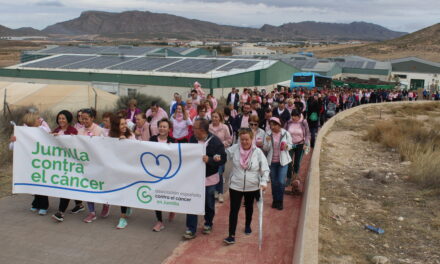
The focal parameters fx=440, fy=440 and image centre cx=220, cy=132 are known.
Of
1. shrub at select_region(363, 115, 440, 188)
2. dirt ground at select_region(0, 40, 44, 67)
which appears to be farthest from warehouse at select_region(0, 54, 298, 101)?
dirt ground at select_region(0, 40, 44, 67)

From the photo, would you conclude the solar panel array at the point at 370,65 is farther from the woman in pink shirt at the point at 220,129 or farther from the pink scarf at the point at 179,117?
the woman in pink shirt at the point at 220,129

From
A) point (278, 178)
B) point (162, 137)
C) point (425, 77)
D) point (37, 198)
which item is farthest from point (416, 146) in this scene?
point (425, 77)

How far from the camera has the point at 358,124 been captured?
2080cm

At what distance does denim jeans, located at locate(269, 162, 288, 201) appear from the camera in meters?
7.51

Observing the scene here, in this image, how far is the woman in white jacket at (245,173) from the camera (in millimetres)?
5996

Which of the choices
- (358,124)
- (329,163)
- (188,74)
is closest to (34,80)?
(188,74)

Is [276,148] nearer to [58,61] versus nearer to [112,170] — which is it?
[112,170]

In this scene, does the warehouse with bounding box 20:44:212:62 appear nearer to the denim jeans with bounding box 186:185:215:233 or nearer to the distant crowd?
the distant crowd

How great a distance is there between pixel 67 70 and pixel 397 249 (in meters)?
29.9

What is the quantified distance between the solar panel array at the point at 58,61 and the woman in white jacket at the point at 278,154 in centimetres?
2975

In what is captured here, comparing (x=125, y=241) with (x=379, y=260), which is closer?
(x=379, y=260)

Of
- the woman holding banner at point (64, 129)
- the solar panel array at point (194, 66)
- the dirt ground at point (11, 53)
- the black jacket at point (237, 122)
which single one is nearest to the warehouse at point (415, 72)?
the solar panel array at point (194, 66)

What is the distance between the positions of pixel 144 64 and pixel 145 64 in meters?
0.07

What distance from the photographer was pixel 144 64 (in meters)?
32.4
